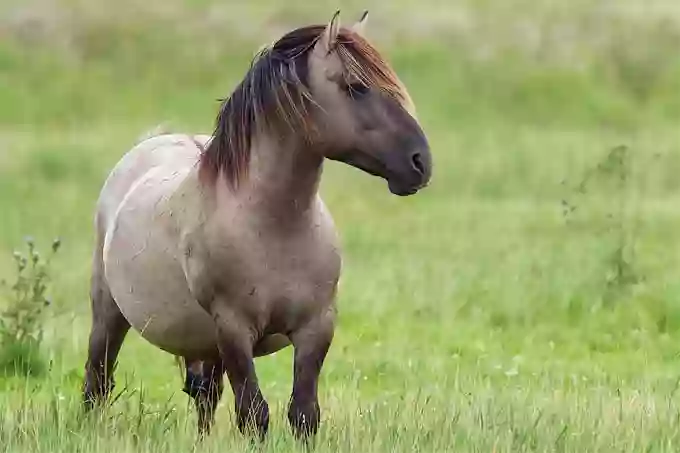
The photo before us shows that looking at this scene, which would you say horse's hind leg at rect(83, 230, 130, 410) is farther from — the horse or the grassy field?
the horse

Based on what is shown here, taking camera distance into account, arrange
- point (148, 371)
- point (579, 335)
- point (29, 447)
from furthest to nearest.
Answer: point (579, 335), point (148, 371), point (29, 447)

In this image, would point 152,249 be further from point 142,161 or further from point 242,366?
point 142,161

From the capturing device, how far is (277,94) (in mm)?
5191

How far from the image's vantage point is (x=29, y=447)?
4.91 meters

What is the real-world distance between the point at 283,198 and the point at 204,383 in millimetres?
1602

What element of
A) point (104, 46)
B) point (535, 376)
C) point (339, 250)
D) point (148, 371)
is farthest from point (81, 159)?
point (339, 250)

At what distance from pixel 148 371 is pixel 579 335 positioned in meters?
2.99

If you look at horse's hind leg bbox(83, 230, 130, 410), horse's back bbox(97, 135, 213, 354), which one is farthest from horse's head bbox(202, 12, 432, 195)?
horse's hind leg bbox(83, 230, 130, 410)

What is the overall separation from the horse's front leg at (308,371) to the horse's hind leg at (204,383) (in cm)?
105

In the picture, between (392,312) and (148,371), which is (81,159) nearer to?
(392,312)

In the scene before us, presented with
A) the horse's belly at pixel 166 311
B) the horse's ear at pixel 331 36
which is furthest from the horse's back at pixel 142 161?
the horse's ear at pixel 331 36

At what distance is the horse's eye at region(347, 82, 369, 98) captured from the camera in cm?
501

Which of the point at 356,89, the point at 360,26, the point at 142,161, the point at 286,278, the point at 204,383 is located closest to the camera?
the point at 356,89

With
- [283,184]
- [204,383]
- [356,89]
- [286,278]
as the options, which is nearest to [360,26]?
[356,89]
